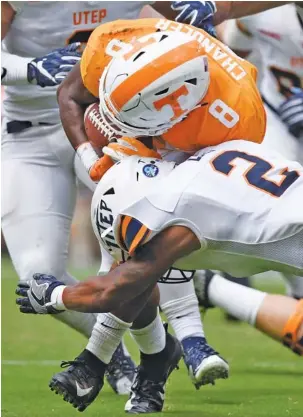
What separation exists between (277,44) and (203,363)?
7.45 ft

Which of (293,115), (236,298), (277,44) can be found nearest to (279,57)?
(277,44)

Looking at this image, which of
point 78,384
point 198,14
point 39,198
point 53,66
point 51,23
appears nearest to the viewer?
point 78,384

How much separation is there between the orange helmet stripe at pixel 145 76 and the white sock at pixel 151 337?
34.3 inches

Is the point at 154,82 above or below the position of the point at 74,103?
above

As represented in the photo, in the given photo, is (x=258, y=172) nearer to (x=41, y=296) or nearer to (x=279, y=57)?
(x=41, y=296)

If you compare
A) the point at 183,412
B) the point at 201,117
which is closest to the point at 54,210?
the point at 183,412

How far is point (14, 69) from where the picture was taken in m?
4.36

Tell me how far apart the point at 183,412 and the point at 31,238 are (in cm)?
108

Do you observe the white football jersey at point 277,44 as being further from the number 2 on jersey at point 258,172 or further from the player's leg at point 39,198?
the number 2 on jersey at point 258,172

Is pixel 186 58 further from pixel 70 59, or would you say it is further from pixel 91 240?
pixel 91 240

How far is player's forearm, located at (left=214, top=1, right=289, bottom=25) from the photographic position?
4738 mm

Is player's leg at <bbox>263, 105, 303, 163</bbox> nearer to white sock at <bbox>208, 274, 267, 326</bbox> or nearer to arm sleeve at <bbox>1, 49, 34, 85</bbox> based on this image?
white sock at <bbox>208, 274, 267, 326</bbox>

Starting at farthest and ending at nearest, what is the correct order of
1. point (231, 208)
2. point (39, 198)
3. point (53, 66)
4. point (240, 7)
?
1. point (240, 7)
2. point (39, 198)
3. point (53, 66)
4. point (231, 208)

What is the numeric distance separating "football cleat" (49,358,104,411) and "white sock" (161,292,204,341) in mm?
503
